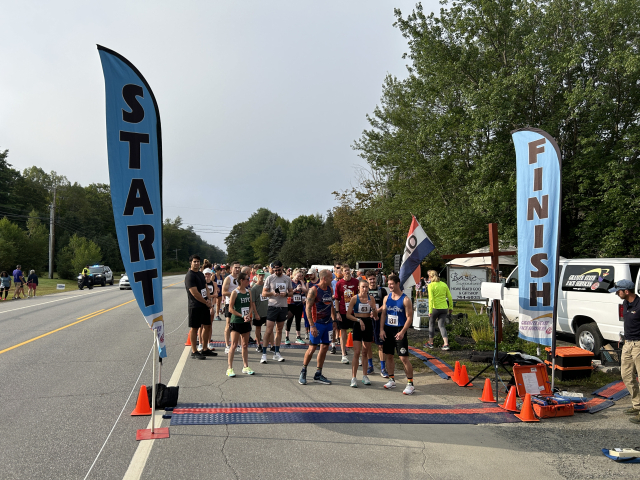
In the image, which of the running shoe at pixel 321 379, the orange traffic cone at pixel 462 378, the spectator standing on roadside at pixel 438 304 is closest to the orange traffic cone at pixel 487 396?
the orange traffic cone at pixel 462 378

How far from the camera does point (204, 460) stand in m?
4.49

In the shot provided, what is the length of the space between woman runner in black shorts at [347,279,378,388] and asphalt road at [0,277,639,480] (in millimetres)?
467

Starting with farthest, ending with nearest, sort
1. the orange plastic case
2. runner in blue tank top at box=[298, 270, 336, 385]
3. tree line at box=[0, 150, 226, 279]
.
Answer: tree line at box=[0, 150, 226, 279]
runner in blue tank top at box=[298, 270, 336, 385]
the orange plastic case

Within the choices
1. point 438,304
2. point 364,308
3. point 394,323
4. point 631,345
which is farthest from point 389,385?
point 438,304

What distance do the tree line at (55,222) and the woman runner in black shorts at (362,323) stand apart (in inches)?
1881

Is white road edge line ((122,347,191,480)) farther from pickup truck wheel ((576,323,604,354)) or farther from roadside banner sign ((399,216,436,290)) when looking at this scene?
pickup truck wheel ((576,323,604,354))

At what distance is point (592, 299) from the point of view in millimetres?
10203

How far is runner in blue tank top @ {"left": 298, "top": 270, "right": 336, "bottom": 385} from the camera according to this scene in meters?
7.74

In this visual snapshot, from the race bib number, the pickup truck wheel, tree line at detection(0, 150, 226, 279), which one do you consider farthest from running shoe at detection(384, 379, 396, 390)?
tree line at detection(0, 150, 226, 279)

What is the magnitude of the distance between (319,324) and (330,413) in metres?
1.91

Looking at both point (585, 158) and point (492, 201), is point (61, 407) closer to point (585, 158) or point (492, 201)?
point (492, 201)

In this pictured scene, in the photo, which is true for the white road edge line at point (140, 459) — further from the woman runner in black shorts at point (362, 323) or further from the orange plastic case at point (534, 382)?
the orange plastic case at point (534, 382)

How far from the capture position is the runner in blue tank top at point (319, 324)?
774 cm

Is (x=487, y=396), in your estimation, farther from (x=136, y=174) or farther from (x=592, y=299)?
(x=136, y=174)
